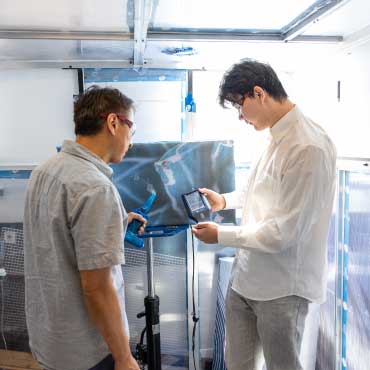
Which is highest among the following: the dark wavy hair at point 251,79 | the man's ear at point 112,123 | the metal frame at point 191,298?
the dark wavy hair at point 251,79

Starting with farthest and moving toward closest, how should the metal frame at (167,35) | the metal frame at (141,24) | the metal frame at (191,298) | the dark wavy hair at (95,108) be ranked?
the metal frame at (191,298) → the metal frame at (167,35) → the metal frame at (141,24) → the dark wavy hair at (95,108)

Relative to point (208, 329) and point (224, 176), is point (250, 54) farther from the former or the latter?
point (208, 329)

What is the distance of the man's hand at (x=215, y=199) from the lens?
1813mm

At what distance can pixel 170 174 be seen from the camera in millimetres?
1881

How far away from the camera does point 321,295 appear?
1.46 metres

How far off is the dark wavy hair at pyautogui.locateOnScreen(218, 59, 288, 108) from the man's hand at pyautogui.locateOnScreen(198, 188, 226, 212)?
54cm

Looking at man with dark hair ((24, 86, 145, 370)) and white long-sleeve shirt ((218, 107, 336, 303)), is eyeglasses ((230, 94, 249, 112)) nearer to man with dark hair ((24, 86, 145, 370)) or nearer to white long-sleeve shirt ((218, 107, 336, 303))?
white long-sleeve shirt ((218, 107, 336, 303))

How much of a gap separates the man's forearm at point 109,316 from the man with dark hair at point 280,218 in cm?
55

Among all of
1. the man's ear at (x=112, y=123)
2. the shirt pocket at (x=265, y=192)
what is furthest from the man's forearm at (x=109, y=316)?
the shirt pocket at (x=265, y=192)

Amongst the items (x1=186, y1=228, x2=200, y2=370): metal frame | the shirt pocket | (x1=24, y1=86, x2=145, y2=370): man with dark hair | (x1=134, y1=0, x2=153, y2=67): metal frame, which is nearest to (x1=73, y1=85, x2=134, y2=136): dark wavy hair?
(x1=24, y1=86, x2=145, y2=370): man with dark hair

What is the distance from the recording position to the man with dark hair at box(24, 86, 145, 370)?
1.00m

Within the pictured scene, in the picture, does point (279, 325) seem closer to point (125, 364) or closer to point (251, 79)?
point (125, 364)

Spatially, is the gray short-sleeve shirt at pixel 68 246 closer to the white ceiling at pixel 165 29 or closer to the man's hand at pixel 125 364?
the man's hand at pixel 125 364

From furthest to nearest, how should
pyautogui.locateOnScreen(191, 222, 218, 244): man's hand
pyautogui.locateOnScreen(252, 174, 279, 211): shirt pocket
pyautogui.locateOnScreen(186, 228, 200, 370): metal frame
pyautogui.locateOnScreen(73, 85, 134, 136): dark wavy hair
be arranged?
pyautogui.locateOnScreen(186, 228, 200, 370): metal frame < pyautogui.locateOnScreen(191, 222, 218, 244): man's hand < pyautogui.locateOnScreen(252, 174, 279, 211): shirt pocket < pyautogui.locateOnScreen(73, 85, 134, 136): dark wavy hair
